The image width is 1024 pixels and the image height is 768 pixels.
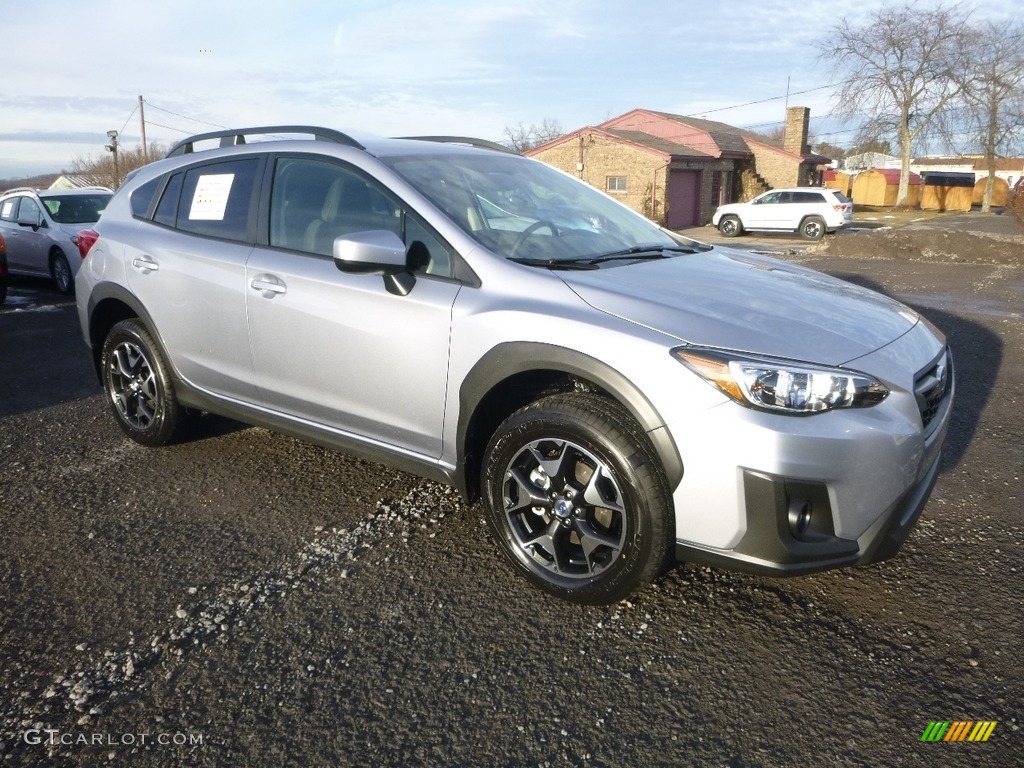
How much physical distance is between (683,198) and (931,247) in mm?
18373

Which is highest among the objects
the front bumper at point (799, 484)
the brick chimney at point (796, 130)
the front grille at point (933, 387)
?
the brick chimney at point (796, 130)

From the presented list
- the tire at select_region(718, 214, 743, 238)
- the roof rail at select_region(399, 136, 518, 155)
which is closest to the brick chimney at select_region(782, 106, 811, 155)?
the tire at select_region(718, 214, 743, 238)

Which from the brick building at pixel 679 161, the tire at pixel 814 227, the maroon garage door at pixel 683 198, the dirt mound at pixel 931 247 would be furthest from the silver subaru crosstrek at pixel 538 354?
the maroon garage door at pixel 683 198

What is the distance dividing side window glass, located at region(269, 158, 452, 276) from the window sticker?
0.39 m

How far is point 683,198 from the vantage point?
1374 inches

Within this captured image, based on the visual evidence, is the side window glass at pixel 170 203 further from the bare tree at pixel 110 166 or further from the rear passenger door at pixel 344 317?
the bare tree at pixel 110 166

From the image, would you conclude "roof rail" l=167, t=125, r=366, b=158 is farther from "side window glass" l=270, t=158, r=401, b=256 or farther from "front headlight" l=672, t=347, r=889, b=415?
"front headlight" l=672, t=347, r=889, b=415

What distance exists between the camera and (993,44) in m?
46.5

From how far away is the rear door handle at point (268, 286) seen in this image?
364cm

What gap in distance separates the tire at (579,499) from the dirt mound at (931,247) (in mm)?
15760

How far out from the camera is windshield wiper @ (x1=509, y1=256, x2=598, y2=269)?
10.4 ft

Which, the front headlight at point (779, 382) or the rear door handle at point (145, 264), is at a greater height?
the rear door handle at point (145, 264)

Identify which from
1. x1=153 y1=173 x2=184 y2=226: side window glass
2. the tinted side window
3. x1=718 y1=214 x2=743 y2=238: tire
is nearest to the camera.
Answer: x1=153 y1=173 x2=184 y2=226: side window glass

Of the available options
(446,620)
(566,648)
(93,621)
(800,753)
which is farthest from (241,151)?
(800,753)
